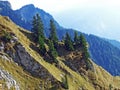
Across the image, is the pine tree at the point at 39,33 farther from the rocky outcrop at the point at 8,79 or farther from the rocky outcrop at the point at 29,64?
the rocky outcrop at the point at 8,79

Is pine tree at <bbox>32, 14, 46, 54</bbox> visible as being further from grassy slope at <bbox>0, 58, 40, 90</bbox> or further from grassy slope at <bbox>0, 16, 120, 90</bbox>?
grassy slope at <bbox>0, 58, 40, 90</bbox>

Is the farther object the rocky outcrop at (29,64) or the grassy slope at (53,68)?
the grassy slope at (53,68)

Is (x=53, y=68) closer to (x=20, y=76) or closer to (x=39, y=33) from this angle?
(x=20, y=76)

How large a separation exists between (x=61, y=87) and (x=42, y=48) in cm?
2515

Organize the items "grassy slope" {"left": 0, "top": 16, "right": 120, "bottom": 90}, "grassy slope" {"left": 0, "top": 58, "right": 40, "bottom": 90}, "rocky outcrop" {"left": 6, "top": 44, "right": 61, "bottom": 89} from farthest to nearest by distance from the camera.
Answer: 1. "grassy slope" {"left": 0, "top": 16, "right": 120, "bottom": 90}
2. "rocky outcrop" {"left": 6, "top": 44, "right": 61, "bottom": 89}
3. "grassy slope" {"left": 0, "top": 58, "right": 40, "bottom": 90}

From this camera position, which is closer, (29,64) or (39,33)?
(29,64)

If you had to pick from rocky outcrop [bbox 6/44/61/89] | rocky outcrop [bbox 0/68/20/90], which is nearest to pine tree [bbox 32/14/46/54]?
rocky outcrop [bbox 6/44/61/89]

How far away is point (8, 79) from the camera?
5379 inches

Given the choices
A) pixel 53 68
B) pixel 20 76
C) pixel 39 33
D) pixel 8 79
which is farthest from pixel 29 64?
pixel 39 33

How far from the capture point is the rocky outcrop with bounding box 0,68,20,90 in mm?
135125

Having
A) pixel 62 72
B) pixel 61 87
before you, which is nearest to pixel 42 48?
pixel 62 72

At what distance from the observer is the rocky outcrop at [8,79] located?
135 m

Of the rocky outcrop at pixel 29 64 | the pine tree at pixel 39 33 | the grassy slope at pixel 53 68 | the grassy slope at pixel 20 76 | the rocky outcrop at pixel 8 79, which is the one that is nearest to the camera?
the rocky outcrop at pixel 8 79

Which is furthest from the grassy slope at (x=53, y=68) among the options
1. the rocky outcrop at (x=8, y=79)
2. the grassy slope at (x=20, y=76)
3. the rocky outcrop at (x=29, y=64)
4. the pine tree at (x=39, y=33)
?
the rocky outcrop at (x=8, y=79)
